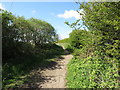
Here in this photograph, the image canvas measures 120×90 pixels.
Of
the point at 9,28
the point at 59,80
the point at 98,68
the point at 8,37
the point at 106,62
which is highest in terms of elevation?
the point at 9,28

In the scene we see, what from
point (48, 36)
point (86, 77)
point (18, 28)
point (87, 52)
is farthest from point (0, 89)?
point (48, 36)

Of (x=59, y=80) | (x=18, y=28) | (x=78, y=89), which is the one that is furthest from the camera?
→ (x=18, y=28)

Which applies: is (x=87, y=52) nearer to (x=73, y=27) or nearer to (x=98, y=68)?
(x=98, y=68)

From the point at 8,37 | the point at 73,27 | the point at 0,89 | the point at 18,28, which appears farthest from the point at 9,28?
the point at 73,27

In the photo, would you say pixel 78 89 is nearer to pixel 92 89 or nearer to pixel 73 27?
pixel 92 89

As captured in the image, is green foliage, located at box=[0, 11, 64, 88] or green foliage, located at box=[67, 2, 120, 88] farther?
green foliage, located at box=[0, 11, 64, 88]

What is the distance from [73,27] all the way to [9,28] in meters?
4.64

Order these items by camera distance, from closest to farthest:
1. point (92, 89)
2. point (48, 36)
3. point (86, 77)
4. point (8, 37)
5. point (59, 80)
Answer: point (92, 89) < point (86, 77) < point (59, 80) < point (8, 37) < point (48, 36)

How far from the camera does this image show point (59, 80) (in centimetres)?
436

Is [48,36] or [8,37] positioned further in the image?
[48,36]

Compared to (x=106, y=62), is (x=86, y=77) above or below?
below

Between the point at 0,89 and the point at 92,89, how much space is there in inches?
132

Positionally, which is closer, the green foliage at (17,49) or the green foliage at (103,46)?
the green foliage at (103,46)

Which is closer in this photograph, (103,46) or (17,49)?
(103,46)
